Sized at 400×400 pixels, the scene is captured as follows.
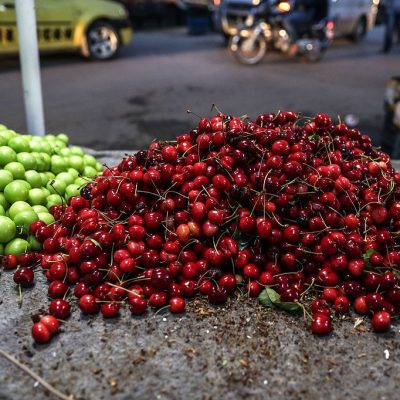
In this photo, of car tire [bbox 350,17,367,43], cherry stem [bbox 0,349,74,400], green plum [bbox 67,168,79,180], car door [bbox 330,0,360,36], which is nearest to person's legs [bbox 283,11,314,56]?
car door [bbox 330,0,360,36]

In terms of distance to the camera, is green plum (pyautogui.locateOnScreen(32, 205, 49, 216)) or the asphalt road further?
the asphalt road

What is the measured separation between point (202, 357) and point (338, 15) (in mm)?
13888

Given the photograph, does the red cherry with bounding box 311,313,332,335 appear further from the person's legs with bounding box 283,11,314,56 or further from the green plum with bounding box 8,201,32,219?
the person's legs with bounding box 283,11,314,56

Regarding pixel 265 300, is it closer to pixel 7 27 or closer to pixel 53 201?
pixel 53 201

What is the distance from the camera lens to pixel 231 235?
2.39m

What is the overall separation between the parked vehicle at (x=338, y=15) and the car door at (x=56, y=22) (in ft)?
12.5

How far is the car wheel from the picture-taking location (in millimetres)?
10695

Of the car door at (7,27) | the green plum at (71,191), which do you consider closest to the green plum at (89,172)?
the green plum at (71,191)

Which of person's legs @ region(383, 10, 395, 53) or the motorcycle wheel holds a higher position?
person's legs @ region(383, 10, 395, 53)

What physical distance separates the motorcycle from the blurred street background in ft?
0.93

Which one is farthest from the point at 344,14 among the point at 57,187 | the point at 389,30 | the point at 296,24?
the point at 57,187

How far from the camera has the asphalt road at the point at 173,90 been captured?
6.90 metres

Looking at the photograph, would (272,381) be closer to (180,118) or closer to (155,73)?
(180,118)

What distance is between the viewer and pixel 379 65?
12.0 metres
